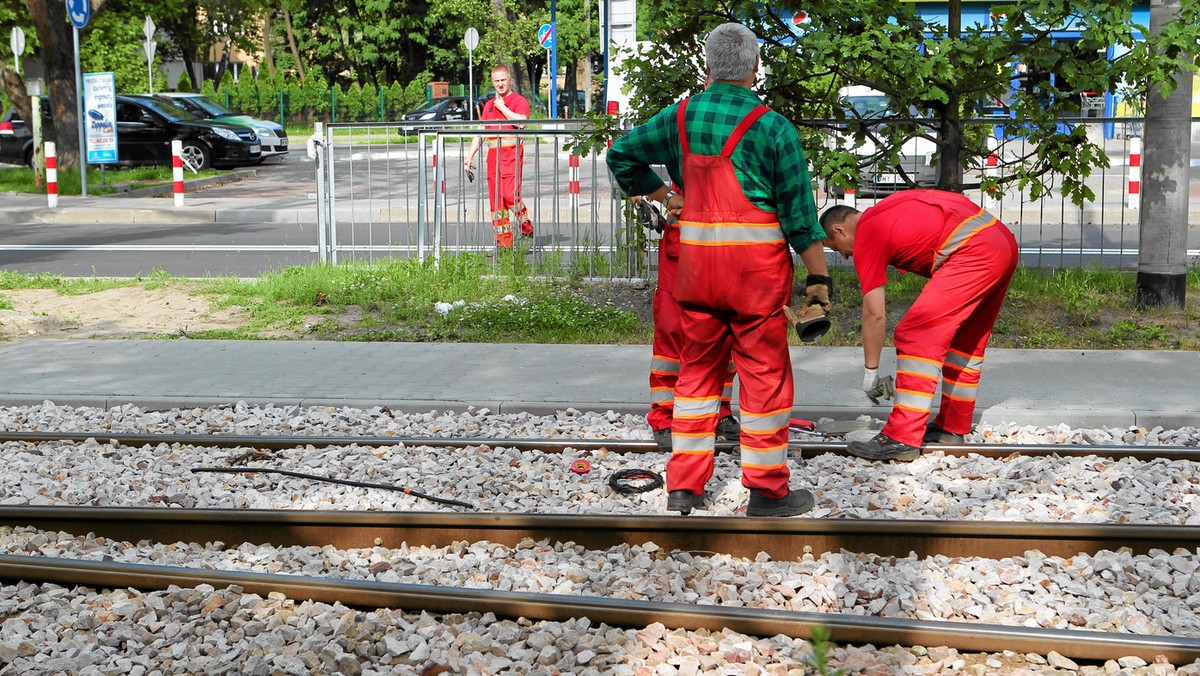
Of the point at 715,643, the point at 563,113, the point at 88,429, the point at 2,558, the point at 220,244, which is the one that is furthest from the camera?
the point at 563,113

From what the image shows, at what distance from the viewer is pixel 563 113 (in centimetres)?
5762

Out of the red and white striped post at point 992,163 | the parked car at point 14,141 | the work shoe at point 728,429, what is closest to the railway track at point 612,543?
the work shoe at point 728,429

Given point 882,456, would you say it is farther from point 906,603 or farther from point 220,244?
point 220,244

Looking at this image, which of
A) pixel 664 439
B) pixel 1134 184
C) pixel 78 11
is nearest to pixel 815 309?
pixel 664 439

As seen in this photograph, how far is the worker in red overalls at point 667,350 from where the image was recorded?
653 cm

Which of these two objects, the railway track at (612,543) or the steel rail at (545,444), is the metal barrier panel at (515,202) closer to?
the steel rail at (545,444)

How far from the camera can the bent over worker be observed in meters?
5.30

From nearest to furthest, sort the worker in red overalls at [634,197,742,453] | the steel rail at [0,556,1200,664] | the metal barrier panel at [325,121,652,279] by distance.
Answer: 1. the steel rail at [0,556,1200,664]
2. the worker in red overalls at [634,197,742,453]
3. the metal barrier panel at [325,121,652,279]

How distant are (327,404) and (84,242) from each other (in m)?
10.6

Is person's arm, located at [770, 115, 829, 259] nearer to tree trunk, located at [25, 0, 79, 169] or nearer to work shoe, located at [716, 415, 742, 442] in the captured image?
work shoe, located at [716, 415, 742, 442]

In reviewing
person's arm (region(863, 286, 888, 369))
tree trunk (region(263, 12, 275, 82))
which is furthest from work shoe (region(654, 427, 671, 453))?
tree trunk (region(263, 12, 275, 82))

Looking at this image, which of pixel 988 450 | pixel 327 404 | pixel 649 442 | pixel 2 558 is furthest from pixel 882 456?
pixel 2 558

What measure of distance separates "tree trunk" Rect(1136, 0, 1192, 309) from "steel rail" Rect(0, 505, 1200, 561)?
5145mm

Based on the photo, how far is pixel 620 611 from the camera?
451 cm
